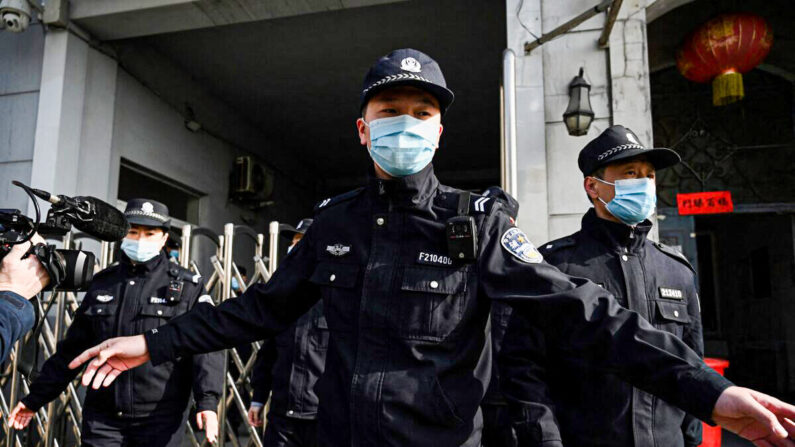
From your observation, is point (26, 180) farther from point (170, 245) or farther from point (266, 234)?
point (266, 234)

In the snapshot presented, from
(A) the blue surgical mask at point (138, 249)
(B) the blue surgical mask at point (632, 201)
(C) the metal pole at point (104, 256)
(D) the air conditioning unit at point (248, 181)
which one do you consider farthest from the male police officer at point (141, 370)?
(D) the air conditioning unit at point (248, 181)

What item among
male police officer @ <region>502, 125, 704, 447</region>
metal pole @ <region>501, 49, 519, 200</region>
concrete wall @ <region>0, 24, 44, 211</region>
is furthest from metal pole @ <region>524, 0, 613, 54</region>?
concrete wall @ <region>0, 24, 44, 211</region>

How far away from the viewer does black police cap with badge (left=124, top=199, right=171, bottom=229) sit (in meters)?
3.12

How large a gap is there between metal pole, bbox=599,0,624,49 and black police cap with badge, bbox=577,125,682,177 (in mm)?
1701

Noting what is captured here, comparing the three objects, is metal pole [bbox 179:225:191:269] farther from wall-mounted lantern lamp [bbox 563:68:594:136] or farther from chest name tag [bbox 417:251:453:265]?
chest name tag [bbox 417:251:453:265]

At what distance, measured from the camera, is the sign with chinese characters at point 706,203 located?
5.38 metres

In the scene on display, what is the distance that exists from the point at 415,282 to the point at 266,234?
903cm

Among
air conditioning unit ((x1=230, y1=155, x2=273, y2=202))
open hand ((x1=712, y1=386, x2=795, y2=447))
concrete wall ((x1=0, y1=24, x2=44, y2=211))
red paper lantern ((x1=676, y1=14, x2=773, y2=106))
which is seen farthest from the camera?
air conditioning unit ((x1=230, y1=155, x2=273, y2=202))

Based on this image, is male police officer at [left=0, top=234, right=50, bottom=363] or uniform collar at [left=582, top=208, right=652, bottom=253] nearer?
male police officer at [left=0, top=234, right=50, bottom=363]

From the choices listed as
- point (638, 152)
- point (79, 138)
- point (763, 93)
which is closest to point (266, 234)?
point (79, 138)

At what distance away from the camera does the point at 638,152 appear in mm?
2211

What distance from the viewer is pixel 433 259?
1456mm

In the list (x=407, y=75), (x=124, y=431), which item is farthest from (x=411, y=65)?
(x=124, y=431)

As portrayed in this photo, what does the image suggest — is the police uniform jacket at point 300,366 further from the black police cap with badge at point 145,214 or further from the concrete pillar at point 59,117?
the concrete pillar at point 59,117
